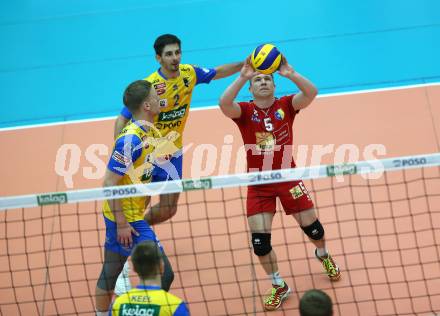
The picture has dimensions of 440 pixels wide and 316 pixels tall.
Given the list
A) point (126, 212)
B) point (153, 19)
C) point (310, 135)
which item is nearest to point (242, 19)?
point (153, 19)

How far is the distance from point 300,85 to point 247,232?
2207mm

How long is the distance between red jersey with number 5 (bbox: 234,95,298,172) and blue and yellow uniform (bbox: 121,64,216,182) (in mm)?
1016

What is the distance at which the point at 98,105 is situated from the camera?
38.8 ft

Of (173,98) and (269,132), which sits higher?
(173,98)

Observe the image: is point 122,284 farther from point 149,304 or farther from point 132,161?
point 149,304

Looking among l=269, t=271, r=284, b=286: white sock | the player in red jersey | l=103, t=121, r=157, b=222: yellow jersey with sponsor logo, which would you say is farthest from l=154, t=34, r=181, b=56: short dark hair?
l=269, t=271, r=284, b=286: white sock

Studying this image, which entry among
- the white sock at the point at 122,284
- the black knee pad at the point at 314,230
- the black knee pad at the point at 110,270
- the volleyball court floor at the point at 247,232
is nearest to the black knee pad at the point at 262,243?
the black knee pad at the point at 314,230

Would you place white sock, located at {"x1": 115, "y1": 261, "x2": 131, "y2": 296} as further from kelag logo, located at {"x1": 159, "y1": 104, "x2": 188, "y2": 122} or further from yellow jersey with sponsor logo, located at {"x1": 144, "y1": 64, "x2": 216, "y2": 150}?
kelag logo, located at {"x1": 159, "y1": 104, "x2": 188, "y2": 122}

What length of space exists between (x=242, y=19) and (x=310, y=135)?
4249mm

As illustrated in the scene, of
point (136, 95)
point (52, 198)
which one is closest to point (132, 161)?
point (136, 95)

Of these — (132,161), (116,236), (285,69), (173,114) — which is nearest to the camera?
(132,161)

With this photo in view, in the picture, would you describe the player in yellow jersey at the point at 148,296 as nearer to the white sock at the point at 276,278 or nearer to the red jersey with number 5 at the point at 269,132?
the white sock at the point at 276,278

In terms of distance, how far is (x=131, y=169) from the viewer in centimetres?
648

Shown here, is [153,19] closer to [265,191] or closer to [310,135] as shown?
[310,135]
